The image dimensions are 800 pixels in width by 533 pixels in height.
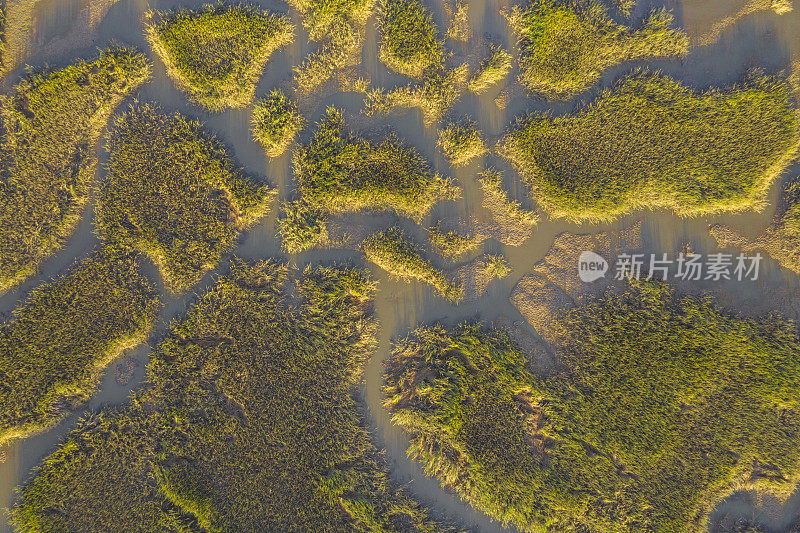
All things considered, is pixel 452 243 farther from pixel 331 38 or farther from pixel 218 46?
pixel 218 46

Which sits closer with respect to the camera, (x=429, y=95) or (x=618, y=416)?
(x=618, y=416)

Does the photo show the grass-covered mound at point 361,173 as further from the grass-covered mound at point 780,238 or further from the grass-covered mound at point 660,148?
the grass-covered mound at point 780,238

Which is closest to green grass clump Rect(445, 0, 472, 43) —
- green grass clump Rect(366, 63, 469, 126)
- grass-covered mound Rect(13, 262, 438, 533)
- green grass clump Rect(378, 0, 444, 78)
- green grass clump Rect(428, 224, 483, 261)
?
green grass clump Rect(378, 0, 444, 78)

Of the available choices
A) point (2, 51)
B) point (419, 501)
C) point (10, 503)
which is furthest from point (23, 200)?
point (419, 501)

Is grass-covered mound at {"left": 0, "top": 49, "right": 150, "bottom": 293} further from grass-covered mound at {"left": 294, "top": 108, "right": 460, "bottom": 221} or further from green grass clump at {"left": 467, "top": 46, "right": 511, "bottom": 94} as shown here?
green grass clump at {"left": 467, "top": 46, "right": 511, "bottom": 94}

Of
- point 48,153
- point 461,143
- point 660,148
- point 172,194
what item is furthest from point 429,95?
point 48,153

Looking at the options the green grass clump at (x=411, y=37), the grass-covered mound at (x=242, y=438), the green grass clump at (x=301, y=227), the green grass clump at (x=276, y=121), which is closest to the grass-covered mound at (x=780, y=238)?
the green grass clump at (x=411, y=37)
